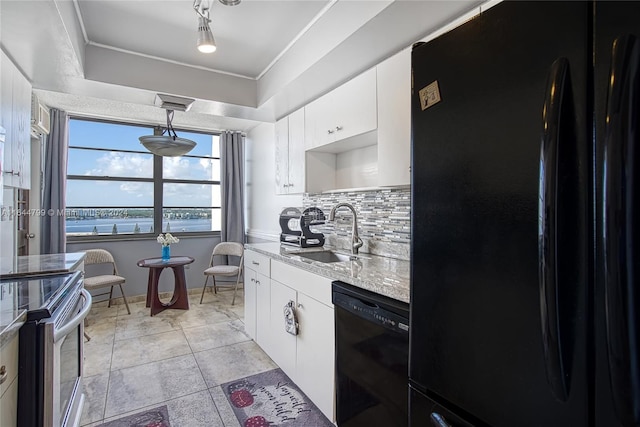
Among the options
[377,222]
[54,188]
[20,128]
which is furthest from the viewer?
[54,188]

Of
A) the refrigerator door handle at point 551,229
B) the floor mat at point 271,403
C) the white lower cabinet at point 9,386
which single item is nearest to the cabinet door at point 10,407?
the white lower cabinet at point 9,386

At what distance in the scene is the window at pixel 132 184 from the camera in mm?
4262

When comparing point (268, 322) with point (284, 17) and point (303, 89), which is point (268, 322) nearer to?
point (303, 89)

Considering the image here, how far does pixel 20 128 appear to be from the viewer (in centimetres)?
216

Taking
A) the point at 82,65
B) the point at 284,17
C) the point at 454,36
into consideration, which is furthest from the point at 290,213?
the point at 454,36

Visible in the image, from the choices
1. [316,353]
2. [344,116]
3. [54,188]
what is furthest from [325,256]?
[54,188]

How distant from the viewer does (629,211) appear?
0.54 meters

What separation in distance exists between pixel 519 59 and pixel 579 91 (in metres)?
0.17

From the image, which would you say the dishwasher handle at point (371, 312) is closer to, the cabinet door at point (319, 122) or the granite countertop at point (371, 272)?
the granite countertop at point (371, 272)

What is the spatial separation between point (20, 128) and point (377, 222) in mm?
2582

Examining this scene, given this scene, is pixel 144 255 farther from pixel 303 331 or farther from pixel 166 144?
pixel 303 331

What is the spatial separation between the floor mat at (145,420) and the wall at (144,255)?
9.25ft

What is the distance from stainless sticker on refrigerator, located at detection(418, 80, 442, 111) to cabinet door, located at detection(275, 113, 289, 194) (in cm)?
239

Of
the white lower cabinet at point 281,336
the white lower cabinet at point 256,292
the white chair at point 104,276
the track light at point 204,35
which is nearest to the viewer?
the track light at point 204,35
